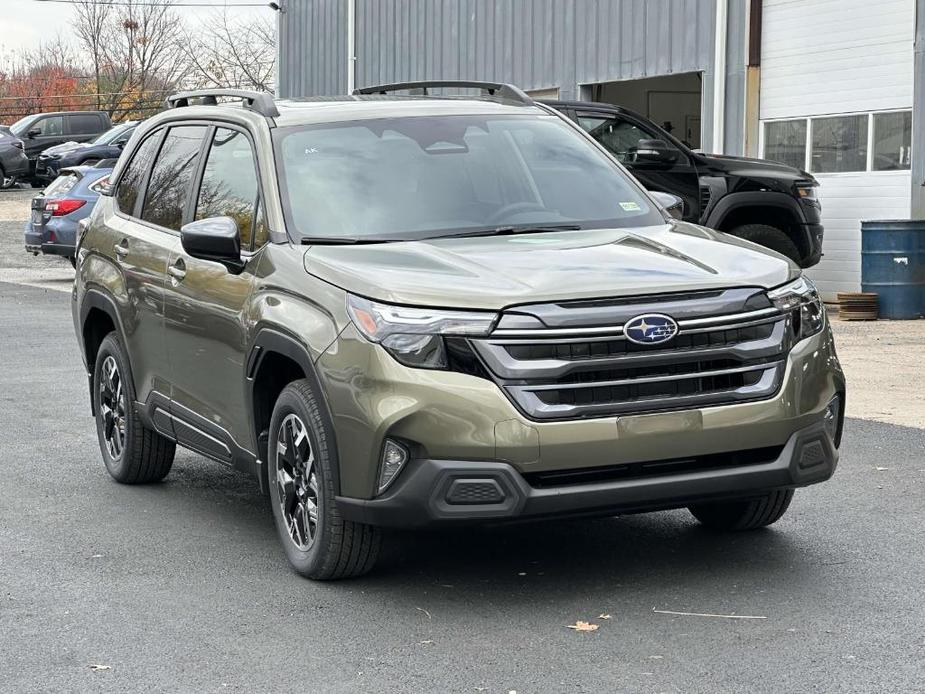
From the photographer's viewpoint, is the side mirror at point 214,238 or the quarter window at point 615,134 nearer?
the side mirror at point 214,238

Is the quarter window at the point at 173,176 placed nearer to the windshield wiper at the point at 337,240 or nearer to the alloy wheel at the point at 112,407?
the alloy wheel at the point at 112,407

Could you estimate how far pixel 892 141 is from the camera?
17562mm

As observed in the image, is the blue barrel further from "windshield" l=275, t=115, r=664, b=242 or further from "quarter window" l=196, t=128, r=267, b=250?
"quarter window" l=196, t=128, r=267, b=250

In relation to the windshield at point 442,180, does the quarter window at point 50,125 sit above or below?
above

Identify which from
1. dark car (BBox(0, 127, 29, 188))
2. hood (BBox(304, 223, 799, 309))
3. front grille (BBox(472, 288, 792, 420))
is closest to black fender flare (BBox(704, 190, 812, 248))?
hood (BBox(304, 223, 799, 309))

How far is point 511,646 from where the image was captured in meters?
5.00

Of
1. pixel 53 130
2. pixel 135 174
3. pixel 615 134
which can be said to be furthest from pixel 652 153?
pixel 53 130

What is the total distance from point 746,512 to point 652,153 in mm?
8269

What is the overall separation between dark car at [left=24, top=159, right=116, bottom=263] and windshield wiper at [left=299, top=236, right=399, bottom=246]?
16.2 m

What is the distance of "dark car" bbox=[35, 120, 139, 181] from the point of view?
31.6 meters

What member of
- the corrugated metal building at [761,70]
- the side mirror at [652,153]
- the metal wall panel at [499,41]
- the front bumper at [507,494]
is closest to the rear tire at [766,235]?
the side mirror at [652,153]

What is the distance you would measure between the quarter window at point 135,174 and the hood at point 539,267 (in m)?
2.23

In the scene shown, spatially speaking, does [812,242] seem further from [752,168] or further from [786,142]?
[786,142]

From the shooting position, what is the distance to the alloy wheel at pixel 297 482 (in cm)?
577
